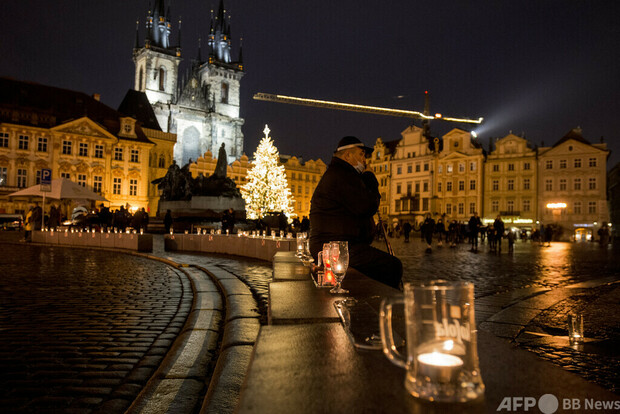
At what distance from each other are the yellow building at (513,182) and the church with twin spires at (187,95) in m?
42.4

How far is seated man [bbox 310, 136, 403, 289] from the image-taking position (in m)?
4.05

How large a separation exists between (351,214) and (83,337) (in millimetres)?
2435

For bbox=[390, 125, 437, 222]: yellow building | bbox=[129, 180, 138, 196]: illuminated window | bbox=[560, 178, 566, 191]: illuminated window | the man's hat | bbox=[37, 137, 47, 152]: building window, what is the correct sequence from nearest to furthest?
the man's hat, bbox=[37, 137, 47, 152]: building window, bbox=[560, 178, 566, 191]: illuminated window, bbox=[129, 180, 138, 196]: illuminated window, bbox=[390, 125, 437, 222]: yellow building

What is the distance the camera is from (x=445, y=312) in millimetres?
1065

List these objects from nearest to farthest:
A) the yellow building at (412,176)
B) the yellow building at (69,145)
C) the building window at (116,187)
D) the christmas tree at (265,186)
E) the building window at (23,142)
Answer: the christmas tree at (265,186) < the yellow building at (69,145) < the building window at (23,142) < the building window at (116,187) < the yellow building at (412,176)

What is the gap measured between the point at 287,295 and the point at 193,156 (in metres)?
77.5

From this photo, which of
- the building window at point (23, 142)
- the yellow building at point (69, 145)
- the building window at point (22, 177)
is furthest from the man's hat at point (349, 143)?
the building window at point (23, 142)

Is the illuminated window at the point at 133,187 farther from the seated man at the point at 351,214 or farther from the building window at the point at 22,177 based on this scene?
the seated man at the point at 351,214

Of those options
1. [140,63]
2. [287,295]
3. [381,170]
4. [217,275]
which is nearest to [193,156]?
[140,63]

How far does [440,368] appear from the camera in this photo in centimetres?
103

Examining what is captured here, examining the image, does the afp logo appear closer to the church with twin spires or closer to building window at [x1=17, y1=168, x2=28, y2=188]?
building window at [x1=17, y1=168, x2=28, y2=188]

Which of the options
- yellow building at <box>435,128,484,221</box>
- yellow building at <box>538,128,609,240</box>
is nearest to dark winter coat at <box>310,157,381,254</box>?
yellow building at <box>538,128,609,240</box>

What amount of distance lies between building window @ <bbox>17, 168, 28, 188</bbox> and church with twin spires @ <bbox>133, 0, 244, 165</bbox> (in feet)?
97.7

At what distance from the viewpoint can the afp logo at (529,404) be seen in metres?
1.00
